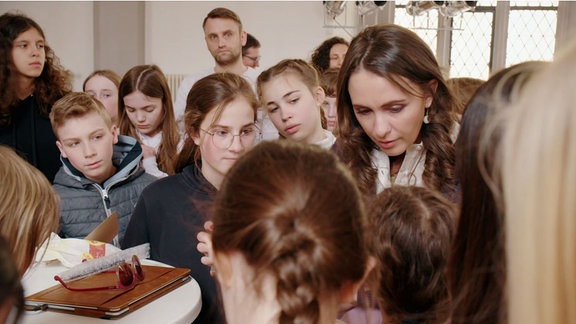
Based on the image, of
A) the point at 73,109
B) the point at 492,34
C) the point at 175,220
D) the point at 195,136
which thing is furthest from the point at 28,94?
the point at 492,34

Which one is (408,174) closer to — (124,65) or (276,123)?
(276,123)

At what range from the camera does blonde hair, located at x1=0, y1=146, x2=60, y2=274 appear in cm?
110

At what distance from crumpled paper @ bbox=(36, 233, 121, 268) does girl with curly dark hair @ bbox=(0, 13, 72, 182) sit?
1.07 m

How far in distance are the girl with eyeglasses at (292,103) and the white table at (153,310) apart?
38.4 inches

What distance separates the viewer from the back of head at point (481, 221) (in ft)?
2.55

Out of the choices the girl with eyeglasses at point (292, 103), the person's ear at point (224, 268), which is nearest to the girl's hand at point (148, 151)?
the girl with eyeglasses at point (292, 103)

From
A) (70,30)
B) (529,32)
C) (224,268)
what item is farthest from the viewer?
(529,32)

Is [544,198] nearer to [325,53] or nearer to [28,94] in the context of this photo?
[28,94]

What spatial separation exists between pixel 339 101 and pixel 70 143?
126 cm

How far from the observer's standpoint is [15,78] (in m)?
2.79

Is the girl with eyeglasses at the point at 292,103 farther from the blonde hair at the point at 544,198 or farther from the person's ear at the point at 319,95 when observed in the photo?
the blonde hair at the point at 544,198

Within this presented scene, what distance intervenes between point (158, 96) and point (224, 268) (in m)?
2.35

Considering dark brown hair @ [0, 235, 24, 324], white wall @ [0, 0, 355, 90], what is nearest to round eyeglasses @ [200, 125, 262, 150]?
dark brown hair @ [0, 235, 24, 324]

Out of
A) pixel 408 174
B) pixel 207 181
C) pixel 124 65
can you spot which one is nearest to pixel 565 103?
pixel 408 174
